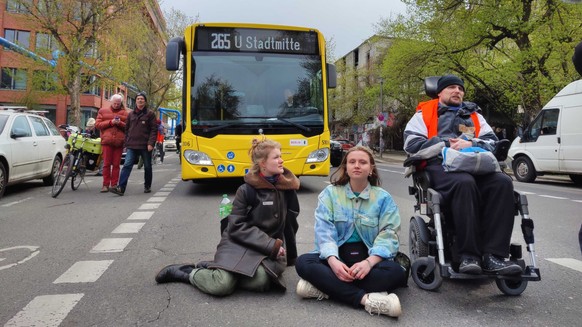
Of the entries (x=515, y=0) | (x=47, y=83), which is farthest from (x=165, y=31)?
(x=515, y=0)

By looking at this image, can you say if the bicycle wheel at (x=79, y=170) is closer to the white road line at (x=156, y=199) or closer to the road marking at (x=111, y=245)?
the white road line at (x=156, y=199)

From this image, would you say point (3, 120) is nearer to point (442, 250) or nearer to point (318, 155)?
point (318, 155)

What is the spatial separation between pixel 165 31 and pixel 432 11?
28061 millimetres

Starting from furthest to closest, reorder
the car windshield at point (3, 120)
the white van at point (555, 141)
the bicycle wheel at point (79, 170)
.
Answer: the white van at point (555, 141)
the bicycle wheel at point (79, 170)
the car windshield at point (3, 120)

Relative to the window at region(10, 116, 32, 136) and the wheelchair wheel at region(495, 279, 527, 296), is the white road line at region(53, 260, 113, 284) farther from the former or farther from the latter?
the window at region(10, 116, 32, 136)

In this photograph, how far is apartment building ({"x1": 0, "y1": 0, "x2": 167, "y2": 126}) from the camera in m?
27.1

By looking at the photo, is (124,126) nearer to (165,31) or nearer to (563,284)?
(563,284)

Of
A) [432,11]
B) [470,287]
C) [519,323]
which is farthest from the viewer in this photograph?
[432,11]

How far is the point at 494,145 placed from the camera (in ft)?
11.5

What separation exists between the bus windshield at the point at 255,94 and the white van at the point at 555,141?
766 centimetres

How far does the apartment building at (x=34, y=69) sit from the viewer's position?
89.0 feet

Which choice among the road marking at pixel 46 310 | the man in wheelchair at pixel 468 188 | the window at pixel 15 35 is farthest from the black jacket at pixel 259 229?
the window at pixel 15 35

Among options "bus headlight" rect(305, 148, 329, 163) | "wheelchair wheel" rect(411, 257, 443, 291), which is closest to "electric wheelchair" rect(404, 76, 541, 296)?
"wheelchair wheel" rect(411, 257, 443, 291)

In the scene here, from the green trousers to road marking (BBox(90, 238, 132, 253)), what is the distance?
1685mm
